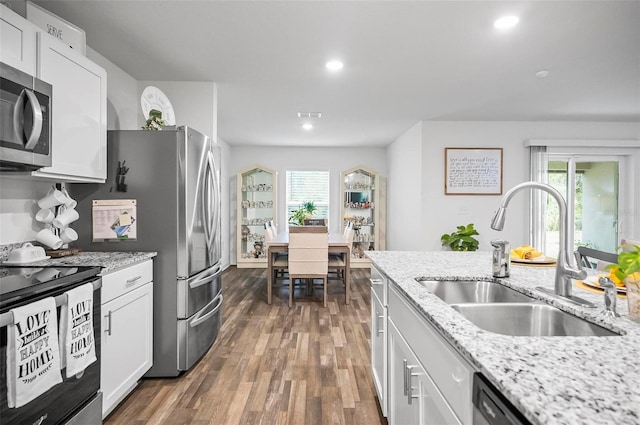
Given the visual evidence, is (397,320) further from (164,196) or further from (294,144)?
(294,144)

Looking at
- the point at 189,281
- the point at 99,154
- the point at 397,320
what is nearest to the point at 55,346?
the point at 189,281

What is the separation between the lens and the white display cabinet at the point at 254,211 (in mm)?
6535

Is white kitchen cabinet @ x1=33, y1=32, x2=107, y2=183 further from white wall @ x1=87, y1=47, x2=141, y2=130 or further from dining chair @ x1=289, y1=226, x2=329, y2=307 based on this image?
dining chair @ x1=289, y1=226, x2=329, y2=307

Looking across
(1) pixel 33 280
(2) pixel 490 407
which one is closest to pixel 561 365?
(2) pixel 490 407

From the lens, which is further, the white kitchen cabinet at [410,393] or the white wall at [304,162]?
the white wall at [304,162]

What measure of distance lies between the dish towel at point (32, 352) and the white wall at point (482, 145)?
165 inches

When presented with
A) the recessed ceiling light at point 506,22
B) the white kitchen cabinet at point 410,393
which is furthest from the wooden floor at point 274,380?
the recessed ceiling light at point 506,22

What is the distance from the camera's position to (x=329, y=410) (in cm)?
202

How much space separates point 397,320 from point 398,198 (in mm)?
4629

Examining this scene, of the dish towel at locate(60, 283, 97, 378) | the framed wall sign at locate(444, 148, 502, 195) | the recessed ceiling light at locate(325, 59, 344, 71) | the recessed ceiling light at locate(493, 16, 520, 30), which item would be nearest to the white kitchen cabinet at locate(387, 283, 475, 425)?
the dish towel at locate(60, 283, 97, 378)

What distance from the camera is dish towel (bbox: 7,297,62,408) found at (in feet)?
4.00

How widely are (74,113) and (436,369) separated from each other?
2255 millimetres

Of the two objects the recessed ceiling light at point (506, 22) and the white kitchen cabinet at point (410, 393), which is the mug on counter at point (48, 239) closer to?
the white kitchen cabinet at point (410, 393)

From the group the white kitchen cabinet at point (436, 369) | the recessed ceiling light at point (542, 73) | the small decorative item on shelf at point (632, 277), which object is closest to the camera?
the white kitchen cabinet at point (436, 369)
